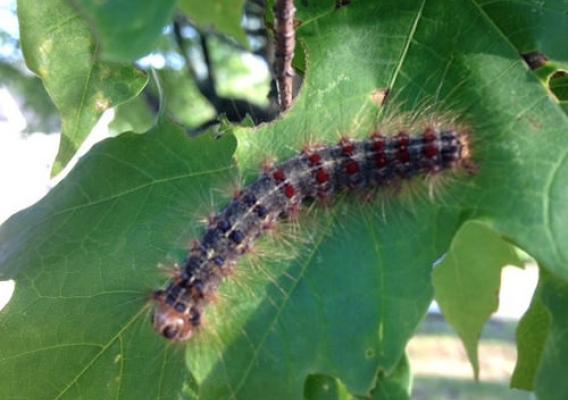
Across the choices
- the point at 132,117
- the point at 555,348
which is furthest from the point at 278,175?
the point at 132,117

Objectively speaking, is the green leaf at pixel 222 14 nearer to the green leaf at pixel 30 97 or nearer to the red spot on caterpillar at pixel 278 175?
the red spot on caterpillar at pixel 278 175

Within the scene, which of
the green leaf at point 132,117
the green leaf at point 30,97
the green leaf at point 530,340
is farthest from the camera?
the green leaf at point 30,97

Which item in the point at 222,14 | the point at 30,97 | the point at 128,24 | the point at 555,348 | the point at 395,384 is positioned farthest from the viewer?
the point at 30,97

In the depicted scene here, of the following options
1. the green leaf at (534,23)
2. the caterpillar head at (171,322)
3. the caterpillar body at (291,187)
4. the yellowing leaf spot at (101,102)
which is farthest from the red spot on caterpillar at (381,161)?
the yellowing leaf spot at (101,102)

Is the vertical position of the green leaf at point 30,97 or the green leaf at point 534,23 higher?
the green leaf at point 534,23

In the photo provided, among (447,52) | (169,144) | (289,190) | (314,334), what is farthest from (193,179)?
(447,52)

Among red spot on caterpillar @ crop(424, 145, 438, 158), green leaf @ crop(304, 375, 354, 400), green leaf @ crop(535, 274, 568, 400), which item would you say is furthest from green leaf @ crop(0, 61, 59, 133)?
green leaf @ crop(535, 274, 568, 400)

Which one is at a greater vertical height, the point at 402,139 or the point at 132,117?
the point at 402,139

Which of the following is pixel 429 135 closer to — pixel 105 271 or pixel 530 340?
pixel 530 340
